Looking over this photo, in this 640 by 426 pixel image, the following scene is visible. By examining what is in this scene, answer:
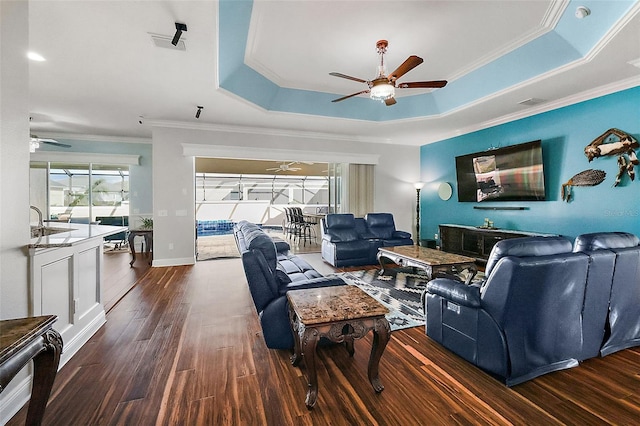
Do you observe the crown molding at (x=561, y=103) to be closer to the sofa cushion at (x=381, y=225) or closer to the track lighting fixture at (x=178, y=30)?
the sofa cushion at (x=381, y=225)

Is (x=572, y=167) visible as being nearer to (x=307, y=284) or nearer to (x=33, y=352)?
(x=307, y=284)

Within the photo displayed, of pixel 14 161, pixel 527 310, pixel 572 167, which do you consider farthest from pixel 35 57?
pixel 572 167

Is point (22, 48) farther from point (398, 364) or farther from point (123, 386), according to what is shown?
point (398, 364)

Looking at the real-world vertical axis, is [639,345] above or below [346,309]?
below

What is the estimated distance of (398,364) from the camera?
220 centimetres

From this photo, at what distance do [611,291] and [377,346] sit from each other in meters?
1.98

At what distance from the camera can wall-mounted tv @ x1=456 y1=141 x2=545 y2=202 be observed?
4.77 metres

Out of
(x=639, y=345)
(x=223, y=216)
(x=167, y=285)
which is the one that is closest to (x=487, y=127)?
(x=639, y=345)

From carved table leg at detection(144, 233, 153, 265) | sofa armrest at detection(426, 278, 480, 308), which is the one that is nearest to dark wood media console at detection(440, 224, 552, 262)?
sofa armrest at detection(426, 278, 480, 308)

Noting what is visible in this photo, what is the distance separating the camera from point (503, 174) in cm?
531

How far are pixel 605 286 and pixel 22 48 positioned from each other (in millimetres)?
4483

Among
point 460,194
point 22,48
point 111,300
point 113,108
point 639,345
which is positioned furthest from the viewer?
point 460,194

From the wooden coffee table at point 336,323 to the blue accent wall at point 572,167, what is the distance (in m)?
4.23

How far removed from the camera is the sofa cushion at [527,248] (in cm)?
189
